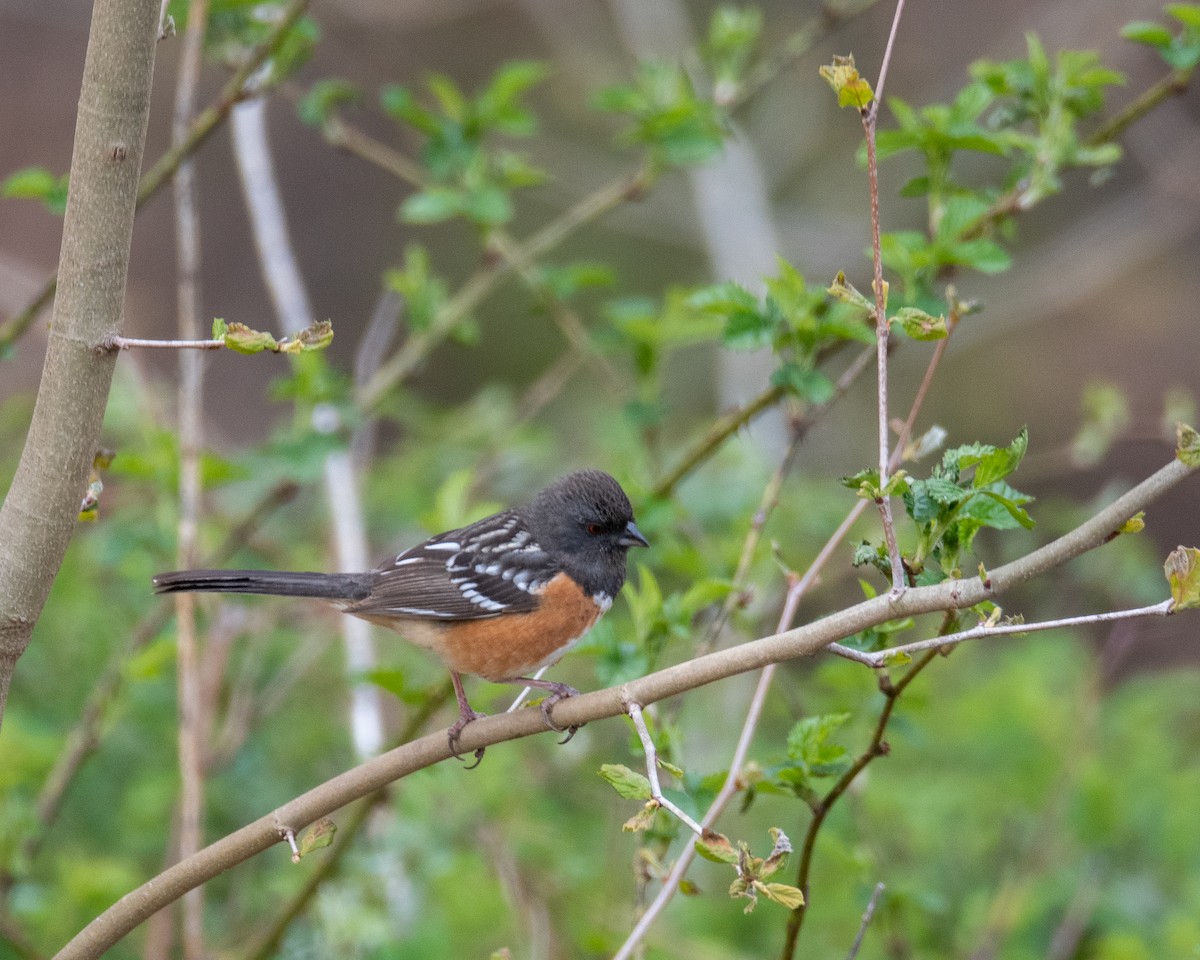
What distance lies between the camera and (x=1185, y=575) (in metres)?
1.48

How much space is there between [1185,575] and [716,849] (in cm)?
64

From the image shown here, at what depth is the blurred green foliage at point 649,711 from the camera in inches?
101

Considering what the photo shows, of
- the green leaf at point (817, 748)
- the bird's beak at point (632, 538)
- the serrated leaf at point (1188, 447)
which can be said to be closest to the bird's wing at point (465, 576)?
the bird's beak at point (632, 538)

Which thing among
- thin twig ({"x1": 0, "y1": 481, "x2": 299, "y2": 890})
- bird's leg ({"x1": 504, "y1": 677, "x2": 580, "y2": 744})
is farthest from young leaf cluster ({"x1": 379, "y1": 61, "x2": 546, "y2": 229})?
bird's leg ({"x1": 504, "y1": 677, "x2": 580, "y2": 744})

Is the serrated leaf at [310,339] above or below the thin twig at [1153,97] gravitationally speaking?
below

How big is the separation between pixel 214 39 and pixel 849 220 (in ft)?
17.8

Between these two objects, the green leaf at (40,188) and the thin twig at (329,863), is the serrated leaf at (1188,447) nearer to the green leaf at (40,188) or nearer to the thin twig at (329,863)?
the thin twig at (329,863)

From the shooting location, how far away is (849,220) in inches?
314

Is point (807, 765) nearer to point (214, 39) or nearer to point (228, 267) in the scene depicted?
point (214, 39)

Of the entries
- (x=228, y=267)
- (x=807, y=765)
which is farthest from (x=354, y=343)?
(x=807, y=765)

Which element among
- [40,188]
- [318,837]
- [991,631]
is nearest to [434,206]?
[40,188]

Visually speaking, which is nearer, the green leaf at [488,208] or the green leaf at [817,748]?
the green leaf at [817,748]

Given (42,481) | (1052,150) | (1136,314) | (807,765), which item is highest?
(1136,314)

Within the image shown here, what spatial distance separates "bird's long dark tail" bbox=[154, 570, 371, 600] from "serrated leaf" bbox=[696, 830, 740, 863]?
1.24 m
